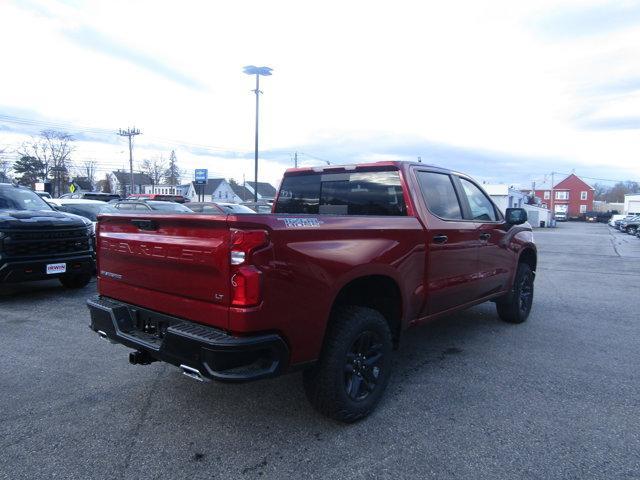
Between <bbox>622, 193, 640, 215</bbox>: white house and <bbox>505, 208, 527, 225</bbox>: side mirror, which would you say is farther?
<bbox>622, 193, 640, 215</bbox>: white house

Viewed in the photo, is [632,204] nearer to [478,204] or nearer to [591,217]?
[591,217]

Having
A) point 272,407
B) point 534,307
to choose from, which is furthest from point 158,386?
point 534,307

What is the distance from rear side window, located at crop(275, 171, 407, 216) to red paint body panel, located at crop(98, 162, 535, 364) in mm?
139

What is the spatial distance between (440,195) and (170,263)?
2.66m

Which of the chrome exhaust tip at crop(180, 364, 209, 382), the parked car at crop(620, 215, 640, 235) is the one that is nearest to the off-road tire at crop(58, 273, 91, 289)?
the chrome exhaust tip at crop(180, 364, 209, 382)

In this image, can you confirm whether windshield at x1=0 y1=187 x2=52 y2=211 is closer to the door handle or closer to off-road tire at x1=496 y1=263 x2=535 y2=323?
the door handle

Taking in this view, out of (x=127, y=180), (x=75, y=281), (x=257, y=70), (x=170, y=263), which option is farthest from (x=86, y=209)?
(x=127, y=180)

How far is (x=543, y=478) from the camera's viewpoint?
107 inches

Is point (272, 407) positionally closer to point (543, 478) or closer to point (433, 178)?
point (543, 478)

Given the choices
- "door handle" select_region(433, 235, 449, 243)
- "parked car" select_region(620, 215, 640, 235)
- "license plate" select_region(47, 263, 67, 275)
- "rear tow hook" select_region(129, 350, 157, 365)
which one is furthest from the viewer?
"parked car" select_region(620, 215, 640, 235)

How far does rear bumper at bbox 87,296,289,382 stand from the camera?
2629 millimetres

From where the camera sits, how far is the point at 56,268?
7.09 m

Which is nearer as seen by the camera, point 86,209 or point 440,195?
point 440,195

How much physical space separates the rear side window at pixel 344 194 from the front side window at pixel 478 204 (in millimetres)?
1180
